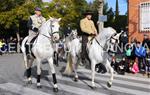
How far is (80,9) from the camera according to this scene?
161 feet

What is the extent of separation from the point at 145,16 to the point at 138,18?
52cm

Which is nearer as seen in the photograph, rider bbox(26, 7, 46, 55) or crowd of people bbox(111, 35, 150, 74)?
rider bbox(26, 7, 46, 55)

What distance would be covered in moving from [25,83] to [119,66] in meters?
4.90

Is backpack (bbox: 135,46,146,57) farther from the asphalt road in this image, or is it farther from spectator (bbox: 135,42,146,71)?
the asphalt road

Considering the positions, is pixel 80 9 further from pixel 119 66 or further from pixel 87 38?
pixel 87 38

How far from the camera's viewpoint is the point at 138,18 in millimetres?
20203

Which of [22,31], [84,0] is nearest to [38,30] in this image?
[22,31]

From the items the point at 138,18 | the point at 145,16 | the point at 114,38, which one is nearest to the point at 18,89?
the point at 114,38

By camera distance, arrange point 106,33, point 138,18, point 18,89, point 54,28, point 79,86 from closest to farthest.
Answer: point 54,28
point 106,33
point 18,89
point 79,86
point 138,18

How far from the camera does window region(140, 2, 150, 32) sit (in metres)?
19.6

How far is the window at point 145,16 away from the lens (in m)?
19.6

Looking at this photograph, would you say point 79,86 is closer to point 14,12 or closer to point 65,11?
point 14,12

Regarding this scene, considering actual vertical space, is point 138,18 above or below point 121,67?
above

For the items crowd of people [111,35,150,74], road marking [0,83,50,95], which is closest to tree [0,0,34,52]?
crowd of people [111,35,150,74]
